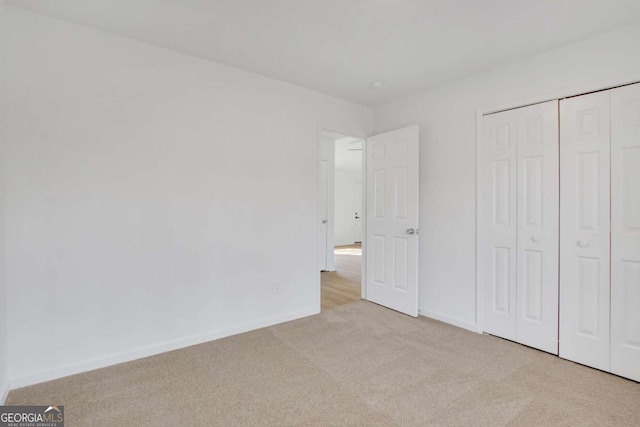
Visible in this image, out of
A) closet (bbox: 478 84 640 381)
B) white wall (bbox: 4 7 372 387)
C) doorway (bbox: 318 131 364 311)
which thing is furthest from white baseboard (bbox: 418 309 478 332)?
white wall (bbox: 4 7 372 387)

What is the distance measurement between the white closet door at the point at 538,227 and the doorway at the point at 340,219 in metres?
1.76

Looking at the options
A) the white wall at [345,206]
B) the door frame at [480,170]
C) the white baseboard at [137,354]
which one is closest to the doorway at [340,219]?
the white wall at [345,206]

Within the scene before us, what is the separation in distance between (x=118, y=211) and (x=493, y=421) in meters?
2.78

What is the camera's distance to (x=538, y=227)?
2492 millimetres

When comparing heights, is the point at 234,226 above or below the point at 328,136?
below

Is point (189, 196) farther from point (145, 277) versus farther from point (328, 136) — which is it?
point (328, 136)

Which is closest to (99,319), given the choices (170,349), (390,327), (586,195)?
(170,349)

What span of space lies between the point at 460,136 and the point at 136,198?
2.95 m

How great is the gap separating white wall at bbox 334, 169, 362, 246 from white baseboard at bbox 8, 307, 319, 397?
6734 mm

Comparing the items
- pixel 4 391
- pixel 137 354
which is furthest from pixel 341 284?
pixel 4 391

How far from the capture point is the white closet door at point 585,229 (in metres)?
2.18

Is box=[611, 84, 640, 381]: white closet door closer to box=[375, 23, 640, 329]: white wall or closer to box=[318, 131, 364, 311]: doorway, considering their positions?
box=[375, 23, 640, 329]: white wall

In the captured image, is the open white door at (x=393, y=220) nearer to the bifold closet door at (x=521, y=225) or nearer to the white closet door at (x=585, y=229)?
the bifold closet door at (x=521, y=225)

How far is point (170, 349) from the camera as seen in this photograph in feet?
8.06
